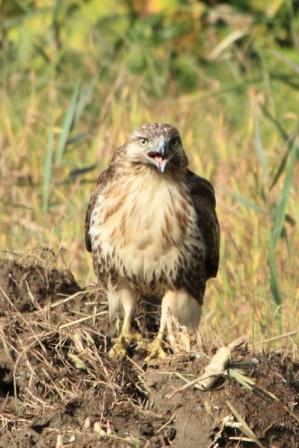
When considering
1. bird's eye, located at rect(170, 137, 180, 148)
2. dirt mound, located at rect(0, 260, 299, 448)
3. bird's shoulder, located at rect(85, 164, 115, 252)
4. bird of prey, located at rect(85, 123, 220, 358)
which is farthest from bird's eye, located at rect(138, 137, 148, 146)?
dirt mound, located at rect(0, 260, 299, 448)

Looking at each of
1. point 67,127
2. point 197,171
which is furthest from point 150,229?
point 197,171

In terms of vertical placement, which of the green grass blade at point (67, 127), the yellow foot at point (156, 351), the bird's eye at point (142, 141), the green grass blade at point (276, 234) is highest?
the bird's eye at point (142, 141)

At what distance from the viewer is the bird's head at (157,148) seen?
19.4 ft

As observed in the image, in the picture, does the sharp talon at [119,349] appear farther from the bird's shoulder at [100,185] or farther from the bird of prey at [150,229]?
the bird's shoulder at [100,185]

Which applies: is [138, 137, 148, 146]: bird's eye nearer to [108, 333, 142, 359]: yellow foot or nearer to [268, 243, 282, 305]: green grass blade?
[108, 333, 142, 359]: yellow foot

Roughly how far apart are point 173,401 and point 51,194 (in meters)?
3.35

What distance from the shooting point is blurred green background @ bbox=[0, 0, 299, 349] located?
712 centimetres

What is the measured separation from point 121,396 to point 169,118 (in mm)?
4957

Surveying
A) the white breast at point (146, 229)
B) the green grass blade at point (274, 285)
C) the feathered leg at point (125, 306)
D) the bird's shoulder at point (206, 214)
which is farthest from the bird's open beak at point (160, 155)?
the green grass blade at point (274, 285)

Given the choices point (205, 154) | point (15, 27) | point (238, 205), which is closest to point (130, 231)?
point (238, 205)

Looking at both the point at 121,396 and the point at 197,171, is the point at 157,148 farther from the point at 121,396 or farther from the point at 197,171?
the point at 197,171

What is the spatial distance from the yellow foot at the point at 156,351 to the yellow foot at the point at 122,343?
0.10m

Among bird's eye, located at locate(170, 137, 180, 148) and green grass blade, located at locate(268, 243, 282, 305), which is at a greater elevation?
bird's eye, located at locate(170, 137, 180, 148)

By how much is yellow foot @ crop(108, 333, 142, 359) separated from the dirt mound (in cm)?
5
